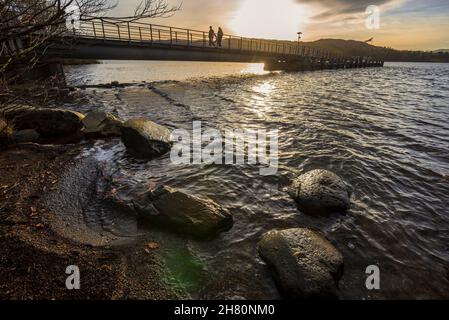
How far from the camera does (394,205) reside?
19.2ft

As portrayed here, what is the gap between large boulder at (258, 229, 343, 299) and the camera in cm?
347

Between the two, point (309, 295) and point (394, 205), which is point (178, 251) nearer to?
point (309, 295)

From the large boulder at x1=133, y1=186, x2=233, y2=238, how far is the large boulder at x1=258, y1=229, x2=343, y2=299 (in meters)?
0.93

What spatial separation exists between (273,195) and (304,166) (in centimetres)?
218

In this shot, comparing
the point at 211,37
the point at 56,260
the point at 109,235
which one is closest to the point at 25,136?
the point at 109,235

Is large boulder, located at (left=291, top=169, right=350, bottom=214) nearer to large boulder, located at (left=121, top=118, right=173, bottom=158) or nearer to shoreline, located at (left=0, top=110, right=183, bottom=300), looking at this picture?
shoreline, located at (left=0, top=110, right=183, bottom=300)

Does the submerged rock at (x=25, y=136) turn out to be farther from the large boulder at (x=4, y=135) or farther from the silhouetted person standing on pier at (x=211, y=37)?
the silhouetted person standing on pier at (x=211, y=37)

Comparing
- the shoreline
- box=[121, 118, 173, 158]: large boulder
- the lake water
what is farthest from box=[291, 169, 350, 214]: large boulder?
box=[121, 118, 173, 158]: large boulder


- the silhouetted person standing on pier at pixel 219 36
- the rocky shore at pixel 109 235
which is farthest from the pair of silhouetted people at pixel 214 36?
the rocky shore at pixel 109 235

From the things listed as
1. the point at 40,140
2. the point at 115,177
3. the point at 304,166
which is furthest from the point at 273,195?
the point at 40,140

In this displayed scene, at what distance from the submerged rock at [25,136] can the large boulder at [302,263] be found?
8886 mm

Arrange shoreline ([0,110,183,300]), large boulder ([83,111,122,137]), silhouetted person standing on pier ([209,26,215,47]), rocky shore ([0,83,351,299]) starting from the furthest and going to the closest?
silhouetted person standing on pier ([209,26,215,47]), large boulder ([83,111,122,137]), rocky shore ([0,83,351,299]), shoreline ([0,110,183,300])

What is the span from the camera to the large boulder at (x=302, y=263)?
3.47 m
